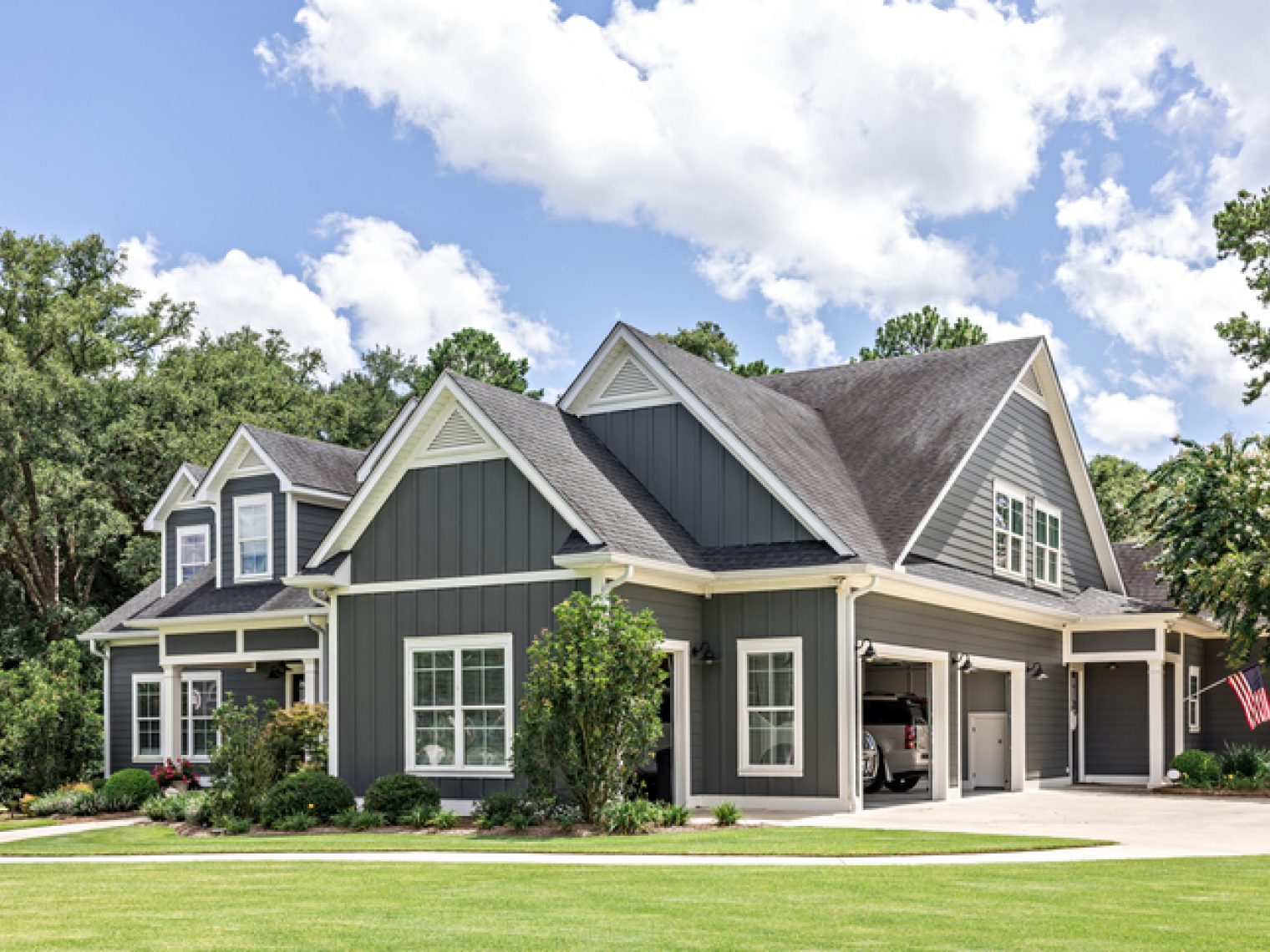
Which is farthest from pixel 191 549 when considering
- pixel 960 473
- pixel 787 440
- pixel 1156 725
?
pixel 1156 725

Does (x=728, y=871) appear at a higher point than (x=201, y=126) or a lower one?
lower

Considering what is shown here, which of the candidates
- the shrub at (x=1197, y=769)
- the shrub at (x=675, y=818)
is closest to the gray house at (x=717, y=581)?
the shrub at (x=1197, y=769)

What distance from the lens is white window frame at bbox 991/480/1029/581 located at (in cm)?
2636

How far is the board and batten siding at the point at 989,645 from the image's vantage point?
21.7 m

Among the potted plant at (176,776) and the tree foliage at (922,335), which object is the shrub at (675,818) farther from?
the tree foliage at (922,335)

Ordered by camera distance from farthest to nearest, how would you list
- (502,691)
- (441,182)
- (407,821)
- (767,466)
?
(441,182)
(767,466)
(502,691)
(407,821)

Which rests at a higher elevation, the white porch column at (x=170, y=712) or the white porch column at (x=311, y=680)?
the white porch column at (x=311, y=680)

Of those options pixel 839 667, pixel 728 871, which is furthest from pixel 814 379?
pixel 728 871

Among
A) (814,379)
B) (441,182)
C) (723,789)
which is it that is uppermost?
(441,182)

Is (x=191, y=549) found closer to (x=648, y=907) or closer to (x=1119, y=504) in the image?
(x=648, y=907)

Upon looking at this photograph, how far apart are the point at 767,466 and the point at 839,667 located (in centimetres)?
321

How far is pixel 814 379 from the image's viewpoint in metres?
29.5

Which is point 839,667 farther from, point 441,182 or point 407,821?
point 441,182

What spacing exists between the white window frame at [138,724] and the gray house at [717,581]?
0.10 meters
